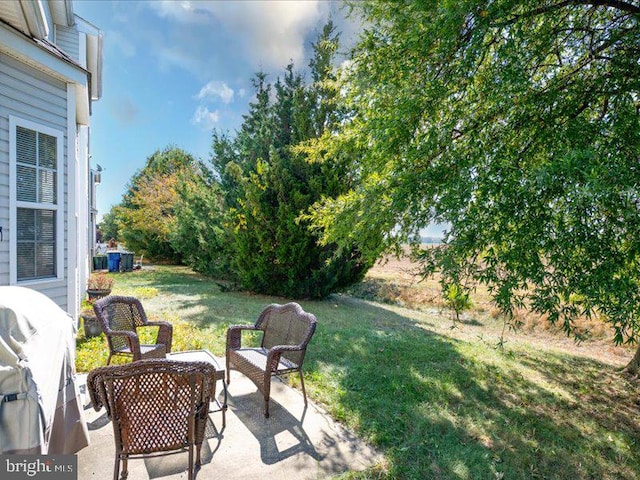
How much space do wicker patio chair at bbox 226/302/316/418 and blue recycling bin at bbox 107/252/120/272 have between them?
13363mm

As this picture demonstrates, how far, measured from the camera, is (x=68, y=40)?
7055mm

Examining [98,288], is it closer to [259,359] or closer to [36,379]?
[259,359]

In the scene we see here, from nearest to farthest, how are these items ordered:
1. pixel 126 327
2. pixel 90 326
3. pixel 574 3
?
1. pixel 126 327
2. pixel 574 3
3. pixel 90 326

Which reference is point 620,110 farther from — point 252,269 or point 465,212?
point 252,269

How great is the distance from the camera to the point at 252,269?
10.6 m

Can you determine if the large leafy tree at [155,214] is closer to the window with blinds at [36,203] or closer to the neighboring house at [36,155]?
the neighboring house at [36,155]

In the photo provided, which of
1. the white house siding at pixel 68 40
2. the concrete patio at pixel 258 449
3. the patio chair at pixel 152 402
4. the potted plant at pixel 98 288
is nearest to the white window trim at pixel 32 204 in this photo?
the concrete patio at pixel 258 449

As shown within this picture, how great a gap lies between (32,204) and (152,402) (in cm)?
363

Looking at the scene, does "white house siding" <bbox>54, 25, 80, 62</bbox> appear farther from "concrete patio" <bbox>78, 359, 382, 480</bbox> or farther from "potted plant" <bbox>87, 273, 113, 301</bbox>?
"concrete patio" <bbox>78, 359, 382, 480</bbox>

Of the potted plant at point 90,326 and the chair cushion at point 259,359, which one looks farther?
the potted plant at point 90,326

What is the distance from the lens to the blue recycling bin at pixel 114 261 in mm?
15008

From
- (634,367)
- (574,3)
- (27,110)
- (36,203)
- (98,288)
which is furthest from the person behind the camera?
(98,288)

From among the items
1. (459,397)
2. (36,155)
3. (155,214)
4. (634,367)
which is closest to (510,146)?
(459,397)

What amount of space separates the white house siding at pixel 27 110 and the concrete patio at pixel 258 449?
2.05 m
